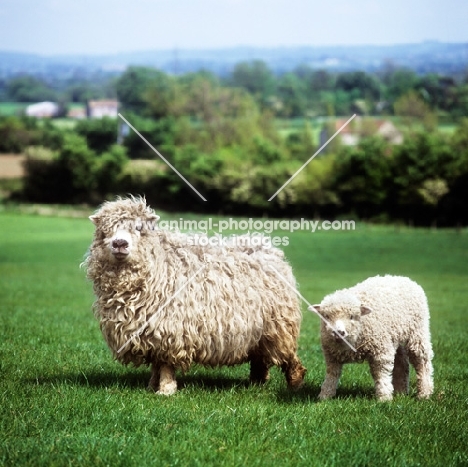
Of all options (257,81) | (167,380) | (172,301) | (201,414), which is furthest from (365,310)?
(257,81)

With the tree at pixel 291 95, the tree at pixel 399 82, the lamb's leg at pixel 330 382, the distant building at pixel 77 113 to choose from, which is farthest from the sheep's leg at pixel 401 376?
the tree at pixel 291 95

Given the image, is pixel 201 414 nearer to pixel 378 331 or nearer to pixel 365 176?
pixel 378 331

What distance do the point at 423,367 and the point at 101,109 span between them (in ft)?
148

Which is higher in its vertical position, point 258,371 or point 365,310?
point 365,310

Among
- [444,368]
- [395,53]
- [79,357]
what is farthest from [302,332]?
[395,53]

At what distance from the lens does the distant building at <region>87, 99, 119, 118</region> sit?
4997cm

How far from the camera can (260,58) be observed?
64.1m

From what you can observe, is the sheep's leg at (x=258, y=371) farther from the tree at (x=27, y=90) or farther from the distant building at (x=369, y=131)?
the distant building at (x=369, y=131)

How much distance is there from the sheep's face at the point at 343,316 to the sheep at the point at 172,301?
0.95 metres

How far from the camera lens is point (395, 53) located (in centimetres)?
4009

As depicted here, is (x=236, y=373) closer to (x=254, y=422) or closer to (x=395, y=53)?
(x=254, y=422)

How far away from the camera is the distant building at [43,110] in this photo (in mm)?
44034

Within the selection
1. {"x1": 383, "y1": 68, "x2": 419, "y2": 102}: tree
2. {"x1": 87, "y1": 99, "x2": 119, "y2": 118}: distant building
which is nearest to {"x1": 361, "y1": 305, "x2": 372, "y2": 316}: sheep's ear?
{"x1": 383, "y1": 68, "x2": 419, "y2": 102}: tree

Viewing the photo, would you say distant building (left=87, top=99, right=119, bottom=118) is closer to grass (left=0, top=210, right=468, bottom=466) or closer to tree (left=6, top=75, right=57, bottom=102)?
tree (left=6, top=75, right=57, bottom=102)
